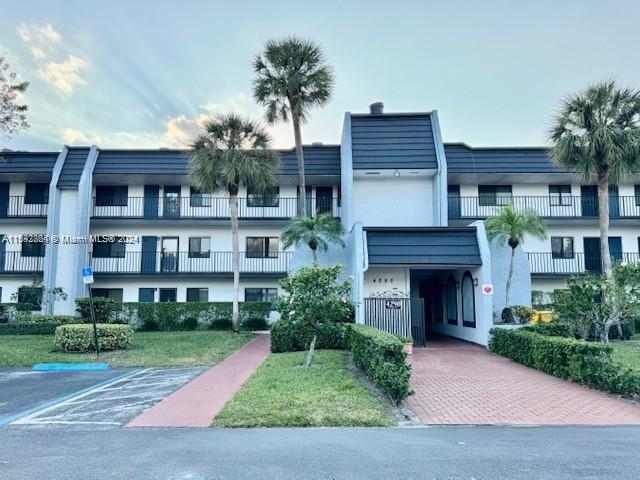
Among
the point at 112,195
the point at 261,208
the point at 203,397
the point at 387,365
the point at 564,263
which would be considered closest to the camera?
the point at 387,365

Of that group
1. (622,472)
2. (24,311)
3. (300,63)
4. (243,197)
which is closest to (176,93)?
(300,63)

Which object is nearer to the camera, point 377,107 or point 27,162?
point 27,162

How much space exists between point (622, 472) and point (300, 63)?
18993 millimetres

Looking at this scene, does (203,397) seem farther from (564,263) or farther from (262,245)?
(564,263)

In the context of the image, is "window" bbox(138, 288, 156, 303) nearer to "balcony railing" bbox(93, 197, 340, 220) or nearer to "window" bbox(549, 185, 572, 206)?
"balcony railing" bbox(93, 197, 340, 220)

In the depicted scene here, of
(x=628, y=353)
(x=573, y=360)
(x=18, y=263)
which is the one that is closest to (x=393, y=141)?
(x=628, y=353)

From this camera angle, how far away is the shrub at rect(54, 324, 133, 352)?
14.6m

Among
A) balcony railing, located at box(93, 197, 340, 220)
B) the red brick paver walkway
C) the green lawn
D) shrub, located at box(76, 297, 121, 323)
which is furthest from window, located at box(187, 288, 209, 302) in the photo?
the green lawn

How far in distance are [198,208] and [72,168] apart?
23.3 feet

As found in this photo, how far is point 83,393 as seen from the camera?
943 cm

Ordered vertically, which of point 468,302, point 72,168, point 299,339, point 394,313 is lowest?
point 299,339

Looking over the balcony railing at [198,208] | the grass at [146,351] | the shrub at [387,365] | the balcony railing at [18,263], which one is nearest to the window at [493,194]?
the balcony railing at [198,208]

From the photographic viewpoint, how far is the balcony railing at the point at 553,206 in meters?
24.3

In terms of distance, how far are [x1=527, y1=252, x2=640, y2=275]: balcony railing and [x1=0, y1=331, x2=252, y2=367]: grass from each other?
1587 centimetres
